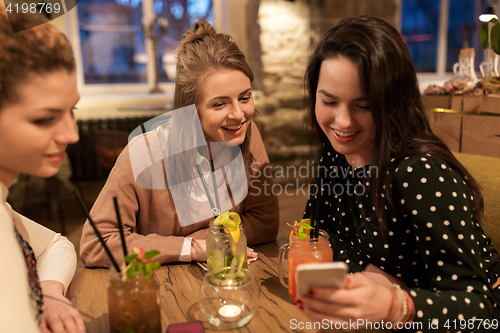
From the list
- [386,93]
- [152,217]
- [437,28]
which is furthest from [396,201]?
[437,28]

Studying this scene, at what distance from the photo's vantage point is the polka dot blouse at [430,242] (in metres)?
0.85

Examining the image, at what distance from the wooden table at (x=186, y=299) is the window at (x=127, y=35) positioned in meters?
3.89

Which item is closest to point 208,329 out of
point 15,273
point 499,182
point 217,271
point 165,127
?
point 217,271

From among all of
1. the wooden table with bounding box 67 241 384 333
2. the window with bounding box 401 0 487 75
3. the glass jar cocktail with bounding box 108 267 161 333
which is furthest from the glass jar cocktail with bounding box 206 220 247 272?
the window with bounding box 401 0 487 75

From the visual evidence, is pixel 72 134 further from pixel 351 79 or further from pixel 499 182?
pixel 499 182

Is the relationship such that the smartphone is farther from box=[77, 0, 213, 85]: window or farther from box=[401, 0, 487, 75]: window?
box=[401, 0, 487, 75]: window

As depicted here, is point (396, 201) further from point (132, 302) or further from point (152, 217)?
→ point (152, 217)

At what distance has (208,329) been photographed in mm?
839

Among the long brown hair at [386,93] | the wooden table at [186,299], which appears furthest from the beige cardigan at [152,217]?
the long brown hair at [386,93]

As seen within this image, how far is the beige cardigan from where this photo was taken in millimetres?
1165

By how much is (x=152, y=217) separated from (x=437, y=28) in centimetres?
554

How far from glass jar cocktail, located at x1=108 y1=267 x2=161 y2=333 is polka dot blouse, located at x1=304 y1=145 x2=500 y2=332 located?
56 centimetres

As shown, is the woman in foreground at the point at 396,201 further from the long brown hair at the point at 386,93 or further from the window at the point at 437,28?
the window at the point at 437,28

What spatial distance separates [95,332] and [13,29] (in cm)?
63
